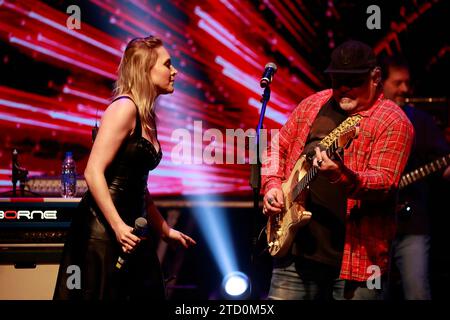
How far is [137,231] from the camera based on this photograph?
3.58 metres

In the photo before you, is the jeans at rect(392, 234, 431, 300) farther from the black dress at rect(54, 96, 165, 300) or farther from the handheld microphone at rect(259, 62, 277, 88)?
the black dress at rect(54, 96, 165, 300)

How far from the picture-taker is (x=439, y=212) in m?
6.95

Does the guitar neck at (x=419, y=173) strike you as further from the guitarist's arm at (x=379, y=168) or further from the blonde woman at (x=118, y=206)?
the blonde woman at (x=118, y=206)

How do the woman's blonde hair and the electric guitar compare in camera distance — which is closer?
the electric guitar

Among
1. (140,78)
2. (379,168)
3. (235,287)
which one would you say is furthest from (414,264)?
(140,78)

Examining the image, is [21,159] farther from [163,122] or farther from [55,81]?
[163,122]

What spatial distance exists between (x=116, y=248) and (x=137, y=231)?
0.89 ft

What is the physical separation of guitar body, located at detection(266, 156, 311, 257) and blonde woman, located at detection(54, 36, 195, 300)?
0.71 meters

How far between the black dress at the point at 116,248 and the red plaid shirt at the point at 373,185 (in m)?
1.13

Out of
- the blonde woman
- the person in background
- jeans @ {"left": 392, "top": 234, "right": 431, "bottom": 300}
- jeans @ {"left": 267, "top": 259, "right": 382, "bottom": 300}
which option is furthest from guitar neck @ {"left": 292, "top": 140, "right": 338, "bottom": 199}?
jeans @ {"left": 392, "top": 234, "right": 431, "bottom": 300}

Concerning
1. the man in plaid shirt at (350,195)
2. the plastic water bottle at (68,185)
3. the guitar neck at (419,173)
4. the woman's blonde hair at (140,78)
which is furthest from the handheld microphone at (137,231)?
the guitar neck at (419,173)

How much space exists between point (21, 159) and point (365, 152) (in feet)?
13.9

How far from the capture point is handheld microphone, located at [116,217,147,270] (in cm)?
355
